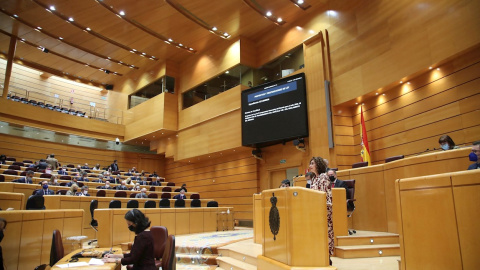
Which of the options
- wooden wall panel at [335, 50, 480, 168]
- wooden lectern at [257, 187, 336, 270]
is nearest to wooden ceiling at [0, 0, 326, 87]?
wooden wall panel at [335, 50, 480, 168]

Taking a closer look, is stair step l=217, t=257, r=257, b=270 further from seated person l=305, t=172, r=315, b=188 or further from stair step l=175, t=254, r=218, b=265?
seated person l=305, t=172, r=315, b=188

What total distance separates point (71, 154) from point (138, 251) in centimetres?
1360

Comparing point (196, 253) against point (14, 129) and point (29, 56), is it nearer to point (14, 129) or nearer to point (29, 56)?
point (14, 129)

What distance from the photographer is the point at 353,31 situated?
8383mm

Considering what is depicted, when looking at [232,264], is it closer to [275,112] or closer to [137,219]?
[137,219]

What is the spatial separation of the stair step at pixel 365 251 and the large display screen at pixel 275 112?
16.5 ft

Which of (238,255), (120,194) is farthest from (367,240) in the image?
(120,194)

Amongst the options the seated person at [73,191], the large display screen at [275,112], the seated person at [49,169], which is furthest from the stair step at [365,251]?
the seated person at [49,169]

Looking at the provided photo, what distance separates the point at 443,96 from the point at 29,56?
16030mm

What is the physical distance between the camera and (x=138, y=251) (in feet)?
9.45

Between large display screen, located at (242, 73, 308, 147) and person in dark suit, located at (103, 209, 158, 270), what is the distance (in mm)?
6593

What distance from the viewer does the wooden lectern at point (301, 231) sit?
2.92 meters

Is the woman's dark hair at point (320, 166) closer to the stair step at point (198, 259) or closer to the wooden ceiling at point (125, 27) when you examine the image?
the stair step at point (198, 259)

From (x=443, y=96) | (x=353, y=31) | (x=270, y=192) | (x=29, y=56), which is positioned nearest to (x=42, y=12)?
(x=29, y=56)
